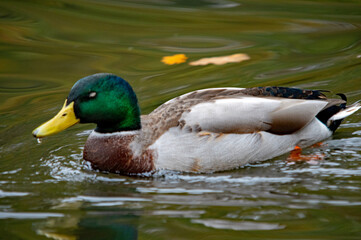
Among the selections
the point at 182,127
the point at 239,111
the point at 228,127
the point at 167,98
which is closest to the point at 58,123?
the point at 182,127

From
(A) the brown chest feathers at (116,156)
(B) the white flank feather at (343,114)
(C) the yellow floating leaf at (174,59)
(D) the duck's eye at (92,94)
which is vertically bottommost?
(A) the brown chest feathers at (116,156)

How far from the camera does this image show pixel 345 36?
9633mm

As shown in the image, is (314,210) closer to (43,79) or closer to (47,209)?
(47,209)

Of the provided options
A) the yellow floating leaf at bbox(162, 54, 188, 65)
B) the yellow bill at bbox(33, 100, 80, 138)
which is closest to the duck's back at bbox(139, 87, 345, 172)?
the yellow bill at bbox(33, 100, 80, 138)

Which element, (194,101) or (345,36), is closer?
(194,101)

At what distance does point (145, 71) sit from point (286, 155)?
326cm

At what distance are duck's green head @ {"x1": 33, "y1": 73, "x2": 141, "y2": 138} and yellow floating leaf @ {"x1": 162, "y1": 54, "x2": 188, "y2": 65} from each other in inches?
130

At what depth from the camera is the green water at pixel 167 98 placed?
4.69 m

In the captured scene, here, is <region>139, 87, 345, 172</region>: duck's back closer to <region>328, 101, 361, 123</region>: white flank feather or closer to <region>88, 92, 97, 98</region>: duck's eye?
<region>328, 101, 361, 123</region>: white flank feather

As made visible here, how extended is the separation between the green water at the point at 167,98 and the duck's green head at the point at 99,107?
519 mm

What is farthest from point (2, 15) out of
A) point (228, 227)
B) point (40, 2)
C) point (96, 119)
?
point (228, 227)

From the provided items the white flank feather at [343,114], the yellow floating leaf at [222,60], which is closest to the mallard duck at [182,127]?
the white flank feather at [343,114]

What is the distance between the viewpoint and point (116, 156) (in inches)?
234

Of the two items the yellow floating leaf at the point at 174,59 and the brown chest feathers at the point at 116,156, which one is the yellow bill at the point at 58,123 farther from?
the yellow floating leaf at the point at 174,59
